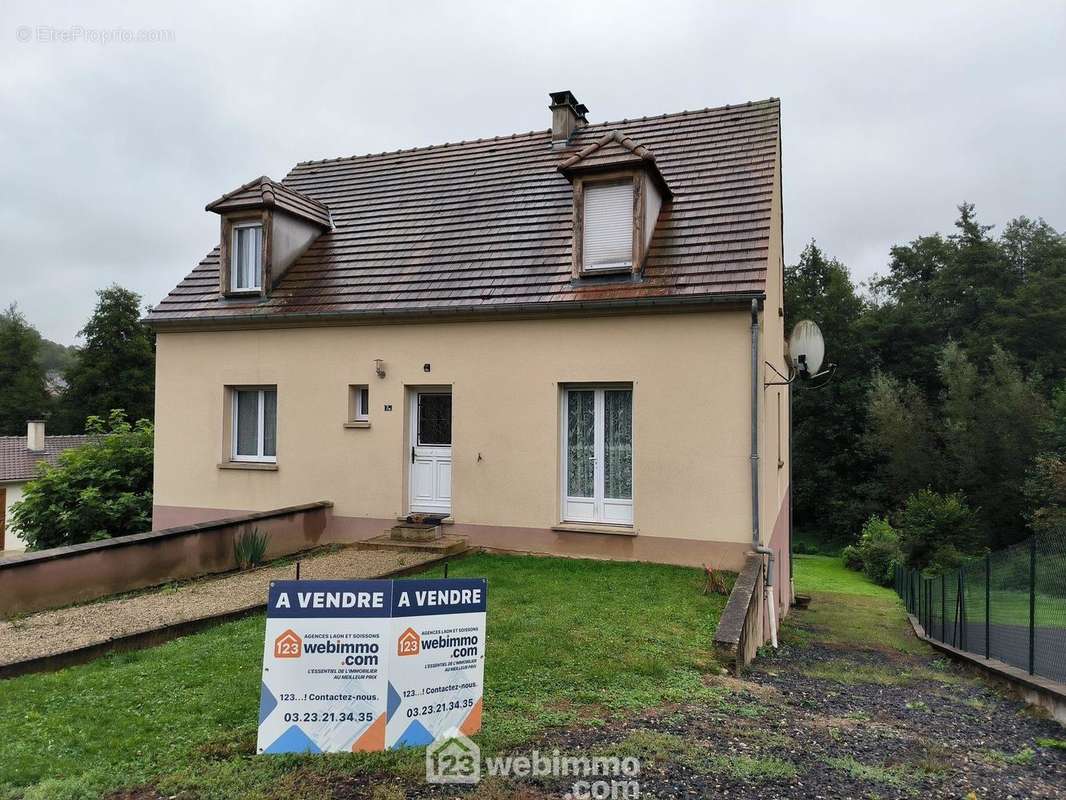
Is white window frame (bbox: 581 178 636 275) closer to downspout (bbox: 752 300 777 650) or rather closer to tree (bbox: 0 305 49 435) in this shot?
downspout (bbox: 752 300 777 650)

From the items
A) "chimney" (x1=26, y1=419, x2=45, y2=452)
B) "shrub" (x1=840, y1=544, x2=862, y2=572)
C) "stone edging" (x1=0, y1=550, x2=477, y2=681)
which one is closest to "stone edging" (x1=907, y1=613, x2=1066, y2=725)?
"stone edging" (x1=0, y1=550, x2=477, y2=681)

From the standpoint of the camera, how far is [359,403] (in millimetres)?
12836

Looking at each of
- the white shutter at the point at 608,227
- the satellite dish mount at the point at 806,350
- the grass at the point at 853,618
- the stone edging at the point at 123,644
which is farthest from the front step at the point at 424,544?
the satellite dish mount at the point at 806,350

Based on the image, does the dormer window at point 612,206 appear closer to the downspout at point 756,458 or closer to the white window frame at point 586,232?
the white window frame at point 586,232

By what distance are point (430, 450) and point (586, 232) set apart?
4445 mm

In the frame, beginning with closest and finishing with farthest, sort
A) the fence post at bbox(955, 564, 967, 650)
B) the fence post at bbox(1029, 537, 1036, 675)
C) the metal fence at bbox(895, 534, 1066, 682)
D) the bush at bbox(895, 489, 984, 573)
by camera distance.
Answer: the metal fence at bbox(895, 534, 1066, 682)
the fence post at bbox(1029, 537, 1036, 675)
the fence post at bbox(955, 564, 967, 650)
the bush at bbox(895, 489, 984, 573)

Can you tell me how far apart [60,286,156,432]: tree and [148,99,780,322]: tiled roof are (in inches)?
1583

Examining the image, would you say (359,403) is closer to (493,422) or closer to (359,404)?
(359,404)

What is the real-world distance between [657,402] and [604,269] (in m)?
2.31

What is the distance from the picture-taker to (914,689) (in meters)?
8.11

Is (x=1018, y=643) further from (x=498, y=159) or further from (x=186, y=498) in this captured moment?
(x=186, y=498)

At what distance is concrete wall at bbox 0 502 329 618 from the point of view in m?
8.43

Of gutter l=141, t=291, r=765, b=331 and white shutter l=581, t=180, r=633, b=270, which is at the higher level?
white shutter l=581, t=180, r=633, b=270

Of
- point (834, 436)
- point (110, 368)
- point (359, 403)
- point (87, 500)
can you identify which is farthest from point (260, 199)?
point (110, 368)
